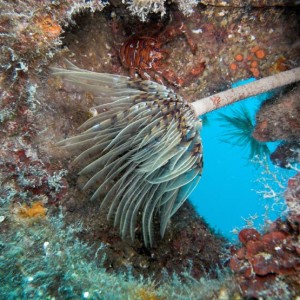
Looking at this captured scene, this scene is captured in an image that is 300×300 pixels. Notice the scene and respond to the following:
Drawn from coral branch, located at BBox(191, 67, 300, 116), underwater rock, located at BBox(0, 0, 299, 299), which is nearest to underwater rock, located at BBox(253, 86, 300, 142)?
coral branch, located at BBox(191, 67, 300, 116)

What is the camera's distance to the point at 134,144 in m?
3.17

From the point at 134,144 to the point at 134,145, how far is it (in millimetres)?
12

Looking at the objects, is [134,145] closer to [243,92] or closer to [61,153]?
[61,153]

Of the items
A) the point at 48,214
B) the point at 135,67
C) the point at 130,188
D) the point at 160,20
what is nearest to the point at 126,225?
the point at 130,188

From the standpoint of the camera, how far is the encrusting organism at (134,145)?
119 inches

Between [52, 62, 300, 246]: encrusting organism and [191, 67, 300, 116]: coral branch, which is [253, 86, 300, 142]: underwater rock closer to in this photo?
[191, 67, 300, 116]: coral branch

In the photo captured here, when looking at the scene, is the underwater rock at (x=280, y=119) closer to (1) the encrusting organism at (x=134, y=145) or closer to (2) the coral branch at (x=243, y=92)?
(2) the coral branch at (x=243, y=92)

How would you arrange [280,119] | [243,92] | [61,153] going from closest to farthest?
[61,153] < [243,92] < [280,119]

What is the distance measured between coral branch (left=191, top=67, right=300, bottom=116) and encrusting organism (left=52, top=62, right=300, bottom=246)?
0.41 metres

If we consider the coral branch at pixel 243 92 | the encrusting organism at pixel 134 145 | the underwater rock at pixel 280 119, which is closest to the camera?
the encrusting organism at pixel 134 145

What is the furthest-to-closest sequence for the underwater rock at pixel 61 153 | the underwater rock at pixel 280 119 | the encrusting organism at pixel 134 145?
1. the underwater rock at pixel 280 119
2. the encrusting organism at pixel 134 145
3. the underwater rock at pixel 61 153

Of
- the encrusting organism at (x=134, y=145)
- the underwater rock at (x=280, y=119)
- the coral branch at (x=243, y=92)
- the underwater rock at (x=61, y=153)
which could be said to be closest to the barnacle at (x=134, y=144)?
the encrusting organism at (x=134, y=145)

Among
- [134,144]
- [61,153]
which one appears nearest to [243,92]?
[134,144]

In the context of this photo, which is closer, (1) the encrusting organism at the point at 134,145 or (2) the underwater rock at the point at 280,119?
(1) the encrusting organism at the point at 134,145
